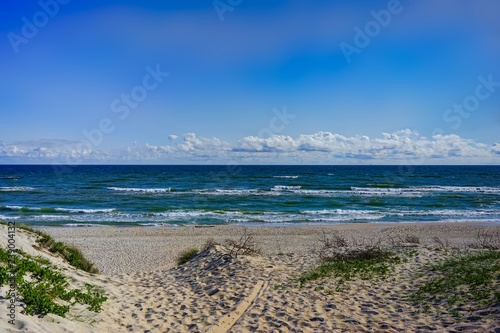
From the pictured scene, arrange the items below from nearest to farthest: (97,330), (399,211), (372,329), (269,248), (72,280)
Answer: (97,330) → (372,329) → (72,280) → (269,248) → (399,211)

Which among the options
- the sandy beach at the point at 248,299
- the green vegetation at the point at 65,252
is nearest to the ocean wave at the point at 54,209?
the sandy beach at the point at 248,299

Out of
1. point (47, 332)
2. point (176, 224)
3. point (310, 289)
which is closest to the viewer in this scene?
point (47, 332)

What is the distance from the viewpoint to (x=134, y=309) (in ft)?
25.3

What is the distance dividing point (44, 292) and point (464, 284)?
343 inches

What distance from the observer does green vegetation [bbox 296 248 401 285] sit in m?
9.86

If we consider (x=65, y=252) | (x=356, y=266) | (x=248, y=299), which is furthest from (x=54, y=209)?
(x=356, y=266)

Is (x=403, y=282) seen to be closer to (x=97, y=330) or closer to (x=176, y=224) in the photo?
(x=97, y=330)

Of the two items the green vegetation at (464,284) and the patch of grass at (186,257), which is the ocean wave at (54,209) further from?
the green vegetation at (464,284)

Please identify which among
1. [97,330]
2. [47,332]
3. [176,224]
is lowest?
[176,224]

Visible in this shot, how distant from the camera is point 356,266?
34.8 ft

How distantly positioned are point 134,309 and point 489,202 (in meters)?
39.9

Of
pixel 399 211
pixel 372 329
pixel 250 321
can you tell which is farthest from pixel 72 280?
pixel 399 211

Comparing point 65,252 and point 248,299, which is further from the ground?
point 65,252

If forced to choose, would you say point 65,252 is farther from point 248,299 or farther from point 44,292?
point 248,299
